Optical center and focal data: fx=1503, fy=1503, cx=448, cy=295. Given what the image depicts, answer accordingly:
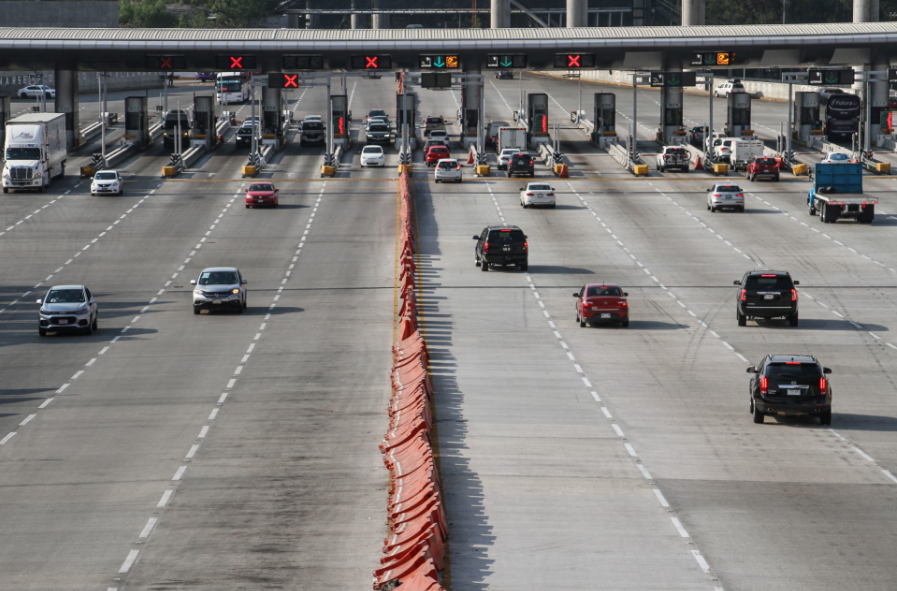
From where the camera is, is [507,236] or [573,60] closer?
[507,236]

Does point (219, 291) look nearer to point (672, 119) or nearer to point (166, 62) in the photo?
point (166, 62)

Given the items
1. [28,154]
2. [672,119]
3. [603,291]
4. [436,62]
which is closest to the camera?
[603,291]

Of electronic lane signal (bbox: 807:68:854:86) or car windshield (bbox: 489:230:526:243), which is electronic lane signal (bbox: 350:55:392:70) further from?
car windshield (bbox: 489:230:526:243)

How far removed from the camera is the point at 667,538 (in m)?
22.0

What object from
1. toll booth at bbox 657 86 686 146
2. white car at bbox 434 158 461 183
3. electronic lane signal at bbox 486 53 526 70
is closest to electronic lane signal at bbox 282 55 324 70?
electronic lane signal at bbox 486 53 526 70

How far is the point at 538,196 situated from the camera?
239ft

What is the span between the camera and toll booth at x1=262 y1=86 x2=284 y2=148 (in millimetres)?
102688

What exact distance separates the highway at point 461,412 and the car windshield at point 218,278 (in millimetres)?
1452

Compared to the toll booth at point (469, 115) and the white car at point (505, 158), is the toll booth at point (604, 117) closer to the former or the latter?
the toll booth at point (469, 115)

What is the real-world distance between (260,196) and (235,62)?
25172 mm

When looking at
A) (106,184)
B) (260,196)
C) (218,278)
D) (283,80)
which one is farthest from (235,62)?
(218,278)

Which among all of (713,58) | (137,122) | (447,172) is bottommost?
(447,172)

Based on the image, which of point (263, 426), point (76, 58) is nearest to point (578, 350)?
point (263, 426)

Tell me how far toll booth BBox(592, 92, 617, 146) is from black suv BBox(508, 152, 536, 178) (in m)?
17.4
